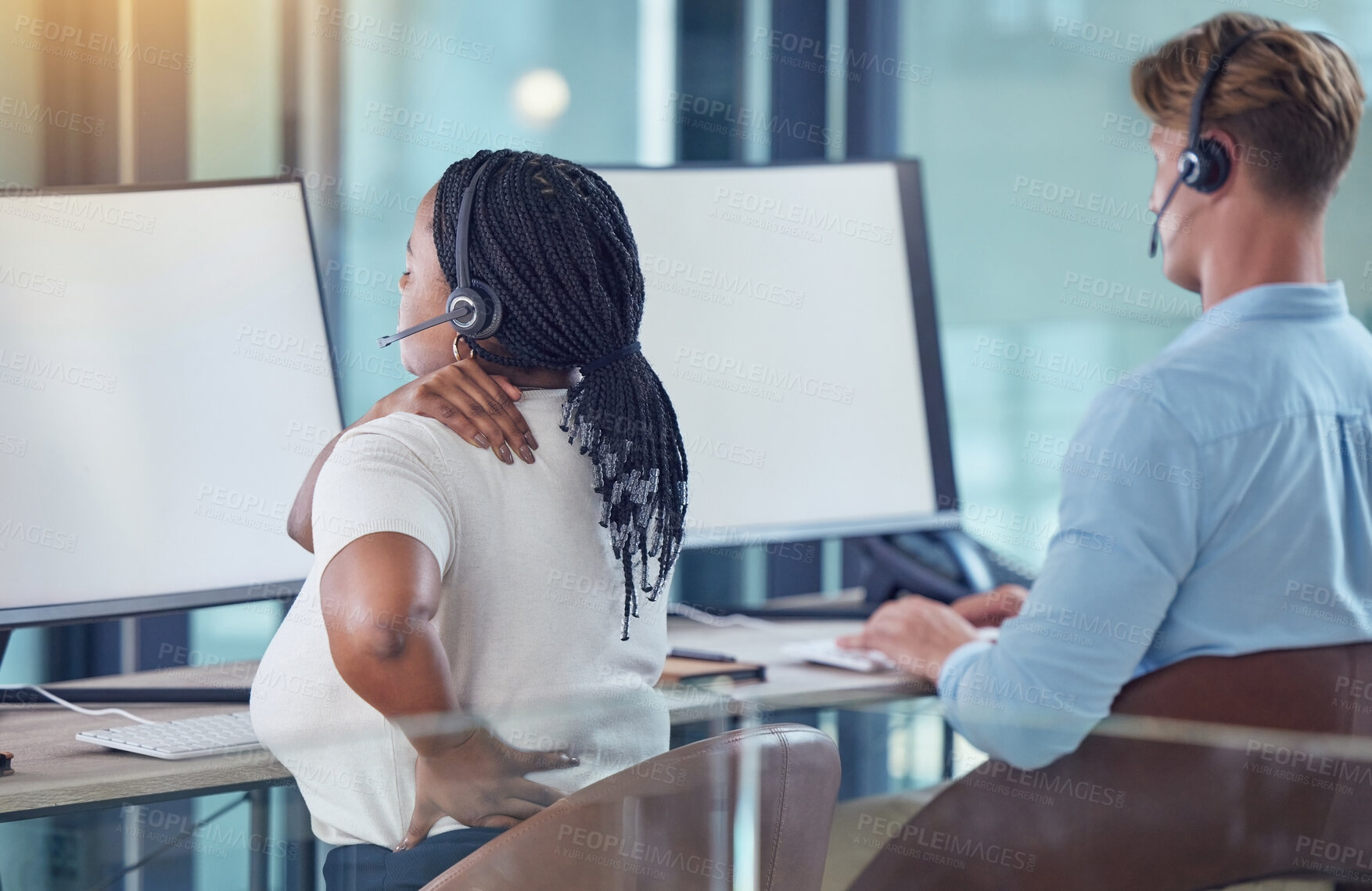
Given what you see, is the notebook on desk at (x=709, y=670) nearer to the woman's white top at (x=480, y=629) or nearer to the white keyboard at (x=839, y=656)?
the white keyboard at (x=839, y=656)

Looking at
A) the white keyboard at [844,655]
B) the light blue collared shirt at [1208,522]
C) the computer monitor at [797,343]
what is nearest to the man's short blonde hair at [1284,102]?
the light blue collared shirt at [1208,522]

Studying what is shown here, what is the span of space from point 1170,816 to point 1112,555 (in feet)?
0.83

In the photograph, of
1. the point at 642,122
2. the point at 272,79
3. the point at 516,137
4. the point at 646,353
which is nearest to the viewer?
the point at 646,353

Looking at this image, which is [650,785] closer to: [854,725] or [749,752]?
[749,752]

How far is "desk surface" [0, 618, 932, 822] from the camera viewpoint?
97 cm

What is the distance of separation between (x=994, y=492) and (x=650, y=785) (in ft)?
7.11

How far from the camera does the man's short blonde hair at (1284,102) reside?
133cm

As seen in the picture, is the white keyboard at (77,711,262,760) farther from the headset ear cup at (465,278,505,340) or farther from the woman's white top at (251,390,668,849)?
the headset ear cup at (465,278,505,340)

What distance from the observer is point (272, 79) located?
2186 millimetres

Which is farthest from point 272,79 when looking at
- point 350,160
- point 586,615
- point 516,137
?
point 586,615

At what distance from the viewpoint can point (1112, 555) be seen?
1.24m

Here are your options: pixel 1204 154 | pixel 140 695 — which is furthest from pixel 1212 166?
pixel 140 695

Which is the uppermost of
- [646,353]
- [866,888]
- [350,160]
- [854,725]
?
[350,160]

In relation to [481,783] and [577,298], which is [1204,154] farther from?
[481,783]
